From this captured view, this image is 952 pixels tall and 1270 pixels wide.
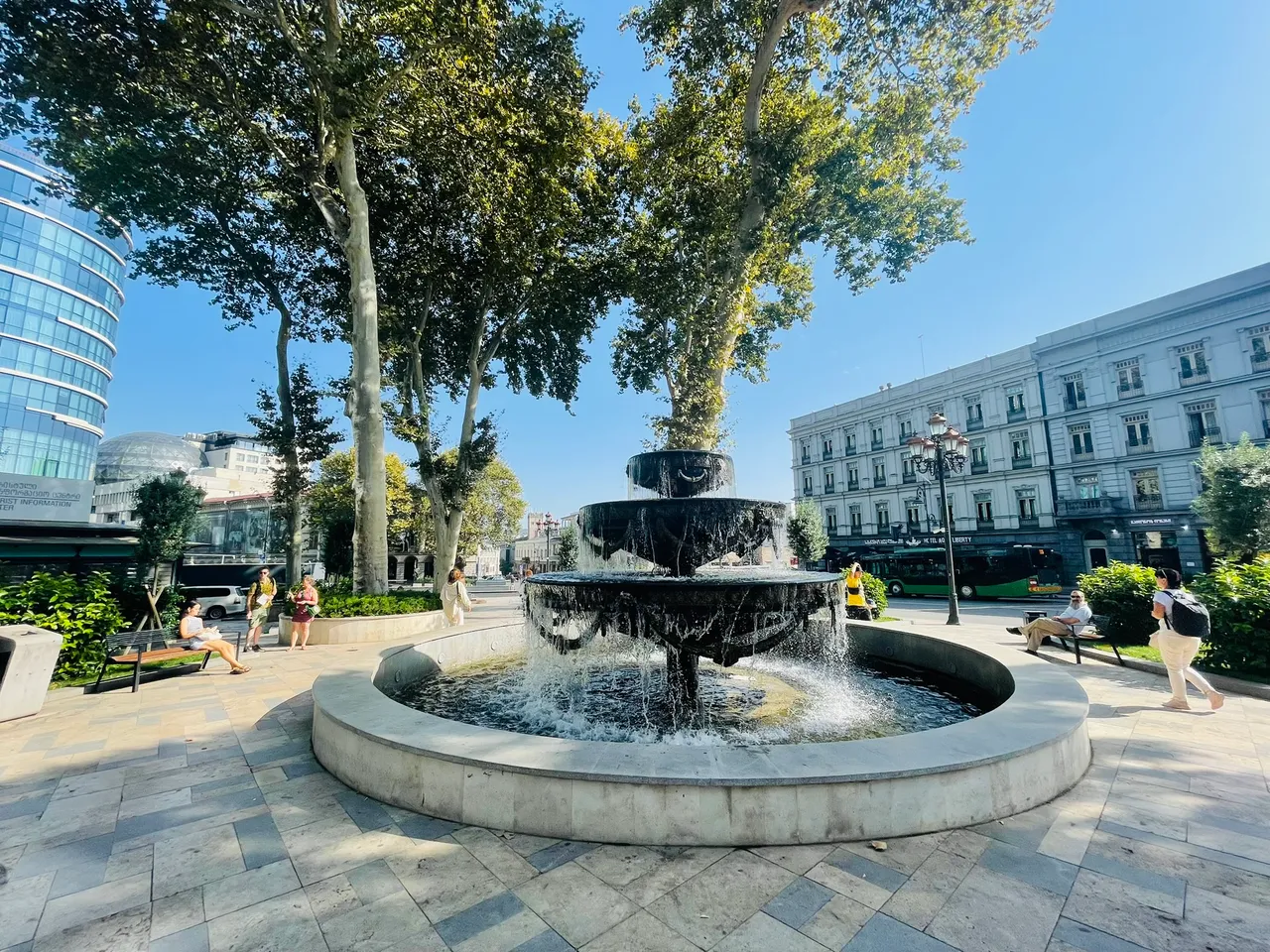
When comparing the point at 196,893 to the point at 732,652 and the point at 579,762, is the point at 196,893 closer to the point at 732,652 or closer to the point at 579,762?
the point at 579,762

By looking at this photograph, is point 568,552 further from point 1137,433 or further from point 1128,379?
point 1128,379

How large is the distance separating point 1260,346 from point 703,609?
1358 inches

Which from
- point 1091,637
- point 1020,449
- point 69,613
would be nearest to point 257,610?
point 69,613

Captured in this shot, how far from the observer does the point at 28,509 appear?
959 inches

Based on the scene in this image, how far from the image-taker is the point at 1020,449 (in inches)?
1268

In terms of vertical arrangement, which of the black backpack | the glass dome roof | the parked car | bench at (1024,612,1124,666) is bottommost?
the parked car

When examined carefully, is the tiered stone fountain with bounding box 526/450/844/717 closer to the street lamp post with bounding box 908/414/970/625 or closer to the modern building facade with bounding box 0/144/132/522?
the street lamp post with bounding box 908/414/970/625

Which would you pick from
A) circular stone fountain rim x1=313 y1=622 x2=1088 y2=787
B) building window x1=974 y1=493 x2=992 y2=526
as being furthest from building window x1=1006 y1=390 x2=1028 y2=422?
circular stone fountain rim x1=313 y1=622 x2=1088 y2=787

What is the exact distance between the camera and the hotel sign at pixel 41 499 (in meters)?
24.0

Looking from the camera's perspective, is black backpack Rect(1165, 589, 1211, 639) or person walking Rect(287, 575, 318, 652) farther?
person walking Rect(287, 575, 318, 652)

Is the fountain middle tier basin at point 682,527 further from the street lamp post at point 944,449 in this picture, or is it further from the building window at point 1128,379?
the building window at point 1128,379

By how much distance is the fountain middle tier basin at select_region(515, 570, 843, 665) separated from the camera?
191 inches

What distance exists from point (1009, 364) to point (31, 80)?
41.7 metres

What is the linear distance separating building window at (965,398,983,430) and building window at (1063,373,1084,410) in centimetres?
452
